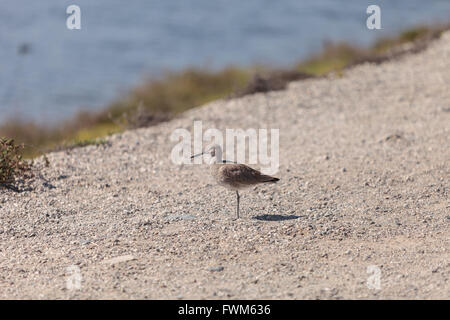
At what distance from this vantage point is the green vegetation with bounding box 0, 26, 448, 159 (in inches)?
629

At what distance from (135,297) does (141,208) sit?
289 cm

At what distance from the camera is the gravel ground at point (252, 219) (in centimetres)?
700

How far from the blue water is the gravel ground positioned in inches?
405

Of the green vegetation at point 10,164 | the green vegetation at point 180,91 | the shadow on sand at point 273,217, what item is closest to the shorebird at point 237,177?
the shadow on sand at point 273,217

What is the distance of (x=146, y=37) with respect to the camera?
36.3 metres

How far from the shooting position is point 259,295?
263 inches

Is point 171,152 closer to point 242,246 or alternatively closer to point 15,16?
point 242,246

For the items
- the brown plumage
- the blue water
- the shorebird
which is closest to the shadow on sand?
the shorebird

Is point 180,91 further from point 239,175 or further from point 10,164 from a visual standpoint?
point 239,175

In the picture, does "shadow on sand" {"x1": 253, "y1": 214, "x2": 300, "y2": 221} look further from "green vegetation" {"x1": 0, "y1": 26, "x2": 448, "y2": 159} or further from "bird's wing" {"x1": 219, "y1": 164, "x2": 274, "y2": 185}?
"green vegetation" {"x1": 0, "y1": 26, "x2": 448, "y2": 159}

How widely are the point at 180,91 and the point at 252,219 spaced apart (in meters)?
13.4

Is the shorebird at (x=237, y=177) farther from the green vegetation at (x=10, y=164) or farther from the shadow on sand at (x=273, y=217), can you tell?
the green vegetation at (x=10, y=164)

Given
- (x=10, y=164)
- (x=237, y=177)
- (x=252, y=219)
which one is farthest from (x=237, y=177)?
(x=10, y=164)

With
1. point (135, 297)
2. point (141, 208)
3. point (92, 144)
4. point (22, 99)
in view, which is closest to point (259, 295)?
point (135, 297)
